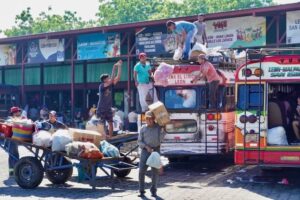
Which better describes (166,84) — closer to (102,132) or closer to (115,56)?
(102,132)

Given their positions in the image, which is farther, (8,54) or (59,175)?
(8,54)

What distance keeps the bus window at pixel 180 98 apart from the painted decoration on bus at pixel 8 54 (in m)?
20.8

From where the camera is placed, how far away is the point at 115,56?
27.5m

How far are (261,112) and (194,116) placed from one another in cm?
256

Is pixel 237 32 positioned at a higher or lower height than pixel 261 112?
higher

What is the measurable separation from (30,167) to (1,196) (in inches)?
38.6

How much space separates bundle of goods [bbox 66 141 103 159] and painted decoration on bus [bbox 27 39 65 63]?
62.8 ft

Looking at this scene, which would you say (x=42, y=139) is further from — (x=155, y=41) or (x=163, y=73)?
(x=155, y=41)

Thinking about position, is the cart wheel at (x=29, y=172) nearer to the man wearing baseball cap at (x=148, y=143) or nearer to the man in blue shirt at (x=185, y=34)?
the man wearing baseball cap at (x=148, y=143)

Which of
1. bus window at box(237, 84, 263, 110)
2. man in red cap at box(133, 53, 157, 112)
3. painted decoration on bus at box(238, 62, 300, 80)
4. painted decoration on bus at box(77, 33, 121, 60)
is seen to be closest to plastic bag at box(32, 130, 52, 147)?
man in red cap at box(133, 53, 157, 112)

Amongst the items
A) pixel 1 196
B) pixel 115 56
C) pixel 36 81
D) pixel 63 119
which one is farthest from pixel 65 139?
pixel 36 81

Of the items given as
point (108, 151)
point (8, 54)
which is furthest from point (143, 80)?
point (8, 54)

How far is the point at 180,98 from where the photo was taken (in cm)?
1413

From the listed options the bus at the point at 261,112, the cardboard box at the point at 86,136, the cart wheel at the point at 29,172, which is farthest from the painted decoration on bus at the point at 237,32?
the cart wheel at the point at 29,172
